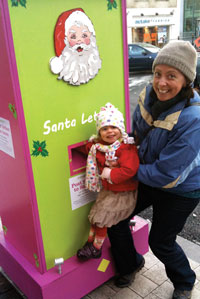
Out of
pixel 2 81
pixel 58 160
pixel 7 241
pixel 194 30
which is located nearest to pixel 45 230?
pixel 58 160

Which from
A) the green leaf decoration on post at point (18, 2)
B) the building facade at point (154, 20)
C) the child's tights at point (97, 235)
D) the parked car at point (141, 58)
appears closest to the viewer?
the green leaf decoration on post at point (18, 2)

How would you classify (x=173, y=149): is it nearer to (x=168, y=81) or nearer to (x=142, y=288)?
(x=168, y=81)

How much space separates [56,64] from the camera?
5.92 ft

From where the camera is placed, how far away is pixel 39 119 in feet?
6.00

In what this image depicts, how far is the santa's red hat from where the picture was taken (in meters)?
1.77

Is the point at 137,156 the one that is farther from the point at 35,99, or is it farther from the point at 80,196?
the point at 35,99

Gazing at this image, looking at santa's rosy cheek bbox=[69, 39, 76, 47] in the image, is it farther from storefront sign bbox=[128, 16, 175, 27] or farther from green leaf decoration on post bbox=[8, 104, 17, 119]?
storefront sign bbox=[128, 16, 175, 27]

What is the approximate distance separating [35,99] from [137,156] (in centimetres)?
70

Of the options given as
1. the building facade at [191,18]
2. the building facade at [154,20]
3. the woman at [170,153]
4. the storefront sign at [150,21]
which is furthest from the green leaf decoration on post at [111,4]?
the building facade at [191,18]

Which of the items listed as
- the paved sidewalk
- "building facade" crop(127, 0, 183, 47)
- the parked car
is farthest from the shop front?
the paved sidewalk

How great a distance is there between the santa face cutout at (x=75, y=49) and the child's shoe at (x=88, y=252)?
112cm

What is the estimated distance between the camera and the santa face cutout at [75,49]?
5.88 feet

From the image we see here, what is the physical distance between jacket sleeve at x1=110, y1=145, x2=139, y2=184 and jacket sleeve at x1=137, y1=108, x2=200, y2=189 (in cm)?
9

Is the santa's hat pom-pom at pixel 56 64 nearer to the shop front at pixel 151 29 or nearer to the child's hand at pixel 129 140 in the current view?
the child's hand at pixel 129 140
